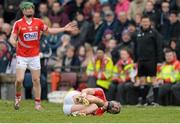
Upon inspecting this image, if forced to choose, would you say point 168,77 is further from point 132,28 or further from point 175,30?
point 132,28

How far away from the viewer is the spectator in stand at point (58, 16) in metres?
27.2

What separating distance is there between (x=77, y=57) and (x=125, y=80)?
266 centimetres

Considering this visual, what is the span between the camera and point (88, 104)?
16.5 metres

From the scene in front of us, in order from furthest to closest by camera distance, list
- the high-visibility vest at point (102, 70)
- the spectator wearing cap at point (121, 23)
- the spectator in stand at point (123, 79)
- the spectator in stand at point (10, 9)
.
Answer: the spectator in stand at point (10, 9) → the spectator wearing cap at point (121, 23) → the high-visibility vest at point (102, 70) → the spectator in stand at point (123, 79)

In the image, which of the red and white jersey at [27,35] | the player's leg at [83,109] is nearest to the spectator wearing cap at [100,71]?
the red and white jersey at [27,35]

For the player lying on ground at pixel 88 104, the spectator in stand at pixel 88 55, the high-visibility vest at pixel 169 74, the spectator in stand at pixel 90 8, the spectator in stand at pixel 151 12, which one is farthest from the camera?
the spectator in stand at pixel 90 8

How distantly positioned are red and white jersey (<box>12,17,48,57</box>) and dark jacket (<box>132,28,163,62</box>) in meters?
4.49

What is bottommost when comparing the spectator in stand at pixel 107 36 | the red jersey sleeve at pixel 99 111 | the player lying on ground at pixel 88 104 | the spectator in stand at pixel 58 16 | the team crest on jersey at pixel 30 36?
the red jersey sleeve at pixel 99 111

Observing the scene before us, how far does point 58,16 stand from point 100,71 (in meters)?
4.09

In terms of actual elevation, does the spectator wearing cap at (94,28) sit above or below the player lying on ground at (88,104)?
above

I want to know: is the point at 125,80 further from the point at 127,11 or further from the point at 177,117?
the point at 177,117

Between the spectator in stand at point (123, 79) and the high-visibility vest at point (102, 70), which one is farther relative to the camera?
the high-visibility vest at point (102, 70)

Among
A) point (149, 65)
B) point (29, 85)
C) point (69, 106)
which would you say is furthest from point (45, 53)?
point (69, 106)

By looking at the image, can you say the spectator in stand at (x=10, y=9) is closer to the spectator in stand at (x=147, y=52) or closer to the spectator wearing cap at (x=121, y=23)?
the spectator wearing cap at (x=121, y=23)
